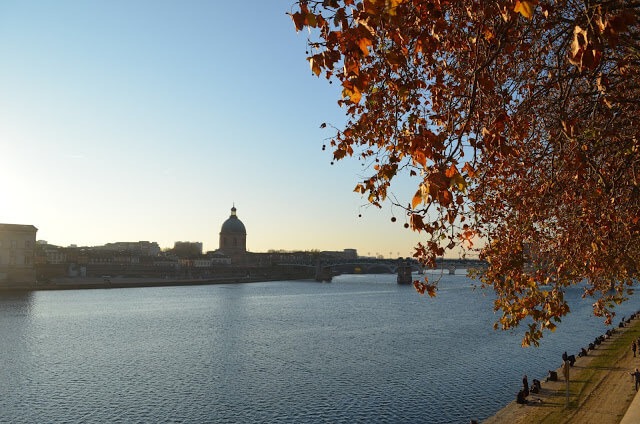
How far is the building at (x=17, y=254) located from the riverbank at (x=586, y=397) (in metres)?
106

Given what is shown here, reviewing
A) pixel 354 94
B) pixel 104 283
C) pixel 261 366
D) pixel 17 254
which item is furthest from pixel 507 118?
pixel 104 283

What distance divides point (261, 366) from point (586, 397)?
2261cm

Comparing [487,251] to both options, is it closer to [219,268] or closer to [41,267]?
[41,267]

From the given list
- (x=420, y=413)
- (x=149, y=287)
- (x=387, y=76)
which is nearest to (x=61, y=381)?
(x=420, y=413)

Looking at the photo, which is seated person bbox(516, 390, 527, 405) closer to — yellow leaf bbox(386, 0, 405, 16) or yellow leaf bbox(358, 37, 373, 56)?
yellow leaf bbox(358, 37, 373, 56)

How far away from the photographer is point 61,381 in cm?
A: 3381

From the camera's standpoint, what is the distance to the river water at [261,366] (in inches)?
1097

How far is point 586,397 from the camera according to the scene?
26062mm

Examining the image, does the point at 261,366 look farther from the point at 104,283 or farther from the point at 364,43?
the point at 104,283

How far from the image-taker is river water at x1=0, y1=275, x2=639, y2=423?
91.5ft

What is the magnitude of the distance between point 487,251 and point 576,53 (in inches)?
310

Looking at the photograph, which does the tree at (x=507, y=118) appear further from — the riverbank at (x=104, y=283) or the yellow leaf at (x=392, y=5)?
the riverbank at (x=104, y=283)

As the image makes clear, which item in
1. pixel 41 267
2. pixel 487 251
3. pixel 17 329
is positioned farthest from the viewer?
pixel 41 267

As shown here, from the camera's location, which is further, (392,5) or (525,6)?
(392,5)
